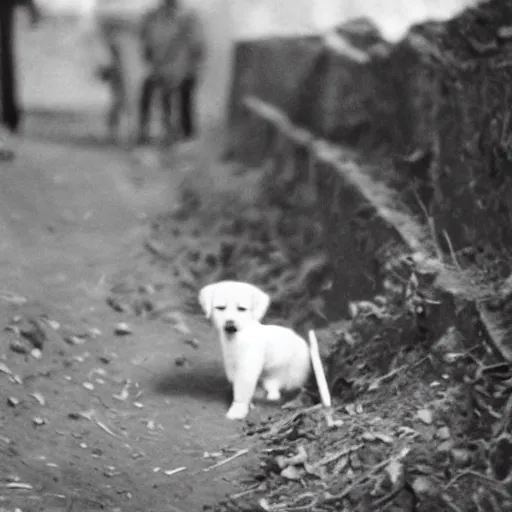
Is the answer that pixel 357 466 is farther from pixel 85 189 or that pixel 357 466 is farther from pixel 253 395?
pixel 85 189

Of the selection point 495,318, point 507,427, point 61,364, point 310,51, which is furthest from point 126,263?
point 507,427

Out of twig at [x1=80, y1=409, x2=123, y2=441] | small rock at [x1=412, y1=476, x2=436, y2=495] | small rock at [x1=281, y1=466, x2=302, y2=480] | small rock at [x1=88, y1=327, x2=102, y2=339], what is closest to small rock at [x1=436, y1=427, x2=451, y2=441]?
small rock at [x1=412, y1=476, x2=436, y2=495]

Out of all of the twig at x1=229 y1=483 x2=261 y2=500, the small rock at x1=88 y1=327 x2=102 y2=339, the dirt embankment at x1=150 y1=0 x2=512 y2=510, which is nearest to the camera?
the dirt embankment at x1=150 y1=0 x2=512 y2=510

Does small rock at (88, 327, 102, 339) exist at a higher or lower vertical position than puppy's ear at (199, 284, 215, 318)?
lower

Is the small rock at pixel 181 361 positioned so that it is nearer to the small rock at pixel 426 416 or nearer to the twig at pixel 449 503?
the small rock at pixel 426 416

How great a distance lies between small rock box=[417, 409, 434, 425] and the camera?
480 centimetres

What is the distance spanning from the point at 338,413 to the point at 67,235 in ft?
15.0

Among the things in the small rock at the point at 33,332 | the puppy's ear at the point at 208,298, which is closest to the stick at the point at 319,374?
the puppy's ear at the point at 208,298

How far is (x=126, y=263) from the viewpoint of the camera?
8.79 m

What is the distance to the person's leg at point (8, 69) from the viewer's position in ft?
47.5

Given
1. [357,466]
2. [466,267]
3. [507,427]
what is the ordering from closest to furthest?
[507,427] < [357,466] < [466,267]

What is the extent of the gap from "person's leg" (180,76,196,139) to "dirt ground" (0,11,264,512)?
12.4 ft

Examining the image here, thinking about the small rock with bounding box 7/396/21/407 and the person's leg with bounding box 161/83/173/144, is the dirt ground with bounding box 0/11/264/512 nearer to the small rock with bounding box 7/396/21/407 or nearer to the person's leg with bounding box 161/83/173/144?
the small rock with bounding box 7/396/21/407

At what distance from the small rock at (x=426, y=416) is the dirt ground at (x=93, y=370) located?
36.1 inches
